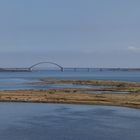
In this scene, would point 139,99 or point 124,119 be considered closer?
point 124,119

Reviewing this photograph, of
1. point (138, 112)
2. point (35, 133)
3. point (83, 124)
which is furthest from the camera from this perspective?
point (138, 112)

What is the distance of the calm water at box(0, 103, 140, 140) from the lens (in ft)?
96.0

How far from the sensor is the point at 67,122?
35.6m

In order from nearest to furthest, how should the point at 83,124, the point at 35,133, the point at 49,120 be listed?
the point at 35,133 → the point at 83,124 → the point at 49,120

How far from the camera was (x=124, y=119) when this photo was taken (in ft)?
123

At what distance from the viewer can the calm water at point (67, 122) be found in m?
29.2

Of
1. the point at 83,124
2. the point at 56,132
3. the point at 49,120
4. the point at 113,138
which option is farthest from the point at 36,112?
the point at 113,138

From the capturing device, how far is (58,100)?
54.6 metres

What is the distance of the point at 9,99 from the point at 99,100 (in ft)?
39.8

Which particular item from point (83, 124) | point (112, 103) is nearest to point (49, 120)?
point (83, 124)

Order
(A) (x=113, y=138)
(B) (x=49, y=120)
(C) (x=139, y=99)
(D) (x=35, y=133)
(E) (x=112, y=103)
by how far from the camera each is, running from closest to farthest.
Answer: (A) (x=113, y=138) → (D) (x=35, y=133) → (B) (x=49, y=120) → (E) (x=112, y=103) → (C) (x=139, y=99)

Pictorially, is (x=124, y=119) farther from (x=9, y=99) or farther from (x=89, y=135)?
(x=9, y=99)

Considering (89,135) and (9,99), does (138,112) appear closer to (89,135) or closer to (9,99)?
(89,135)

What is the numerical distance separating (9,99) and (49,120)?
2018 cm
